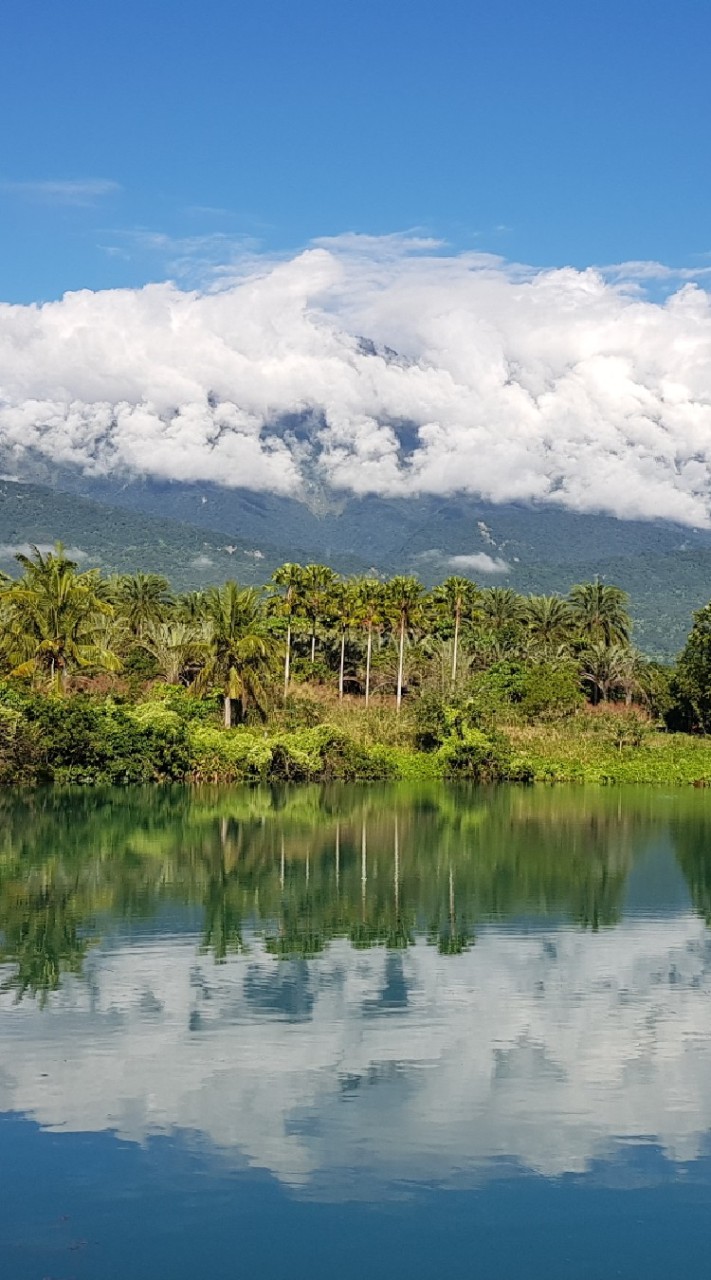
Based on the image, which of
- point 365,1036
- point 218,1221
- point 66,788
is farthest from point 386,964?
point 66,788

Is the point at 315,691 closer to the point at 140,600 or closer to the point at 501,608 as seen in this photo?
the point at 140,600

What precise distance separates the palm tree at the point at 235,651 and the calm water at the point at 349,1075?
29747 millimetres

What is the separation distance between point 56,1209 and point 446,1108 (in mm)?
4028

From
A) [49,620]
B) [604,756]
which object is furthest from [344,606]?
[49,620]

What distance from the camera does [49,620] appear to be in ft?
178

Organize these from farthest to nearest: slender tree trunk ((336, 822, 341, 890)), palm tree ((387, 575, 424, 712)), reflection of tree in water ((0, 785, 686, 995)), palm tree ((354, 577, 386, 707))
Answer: palm tree ((354, 577, 386, 707)) < palm tree ((387, 575, 424, 712)) < slender tree trunk ((336, 822, 341, 890)) < reflection of tree in water ((0, 785, 686, 995))

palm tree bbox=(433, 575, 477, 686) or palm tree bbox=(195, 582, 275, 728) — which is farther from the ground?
palm tree bbox=(433, 575, 477, 686)

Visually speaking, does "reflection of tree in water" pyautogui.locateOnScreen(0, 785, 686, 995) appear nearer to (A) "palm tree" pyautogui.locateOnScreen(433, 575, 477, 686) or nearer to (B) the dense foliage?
(B) the dense foliage

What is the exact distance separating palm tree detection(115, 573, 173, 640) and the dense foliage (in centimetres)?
21

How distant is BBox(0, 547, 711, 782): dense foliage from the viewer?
171 ft

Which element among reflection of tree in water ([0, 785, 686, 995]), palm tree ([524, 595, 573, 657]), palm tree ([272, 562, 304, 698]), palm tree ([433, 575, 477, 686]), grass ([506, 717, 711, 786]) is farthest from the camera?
palm tree ([524, 595, 573, 657])

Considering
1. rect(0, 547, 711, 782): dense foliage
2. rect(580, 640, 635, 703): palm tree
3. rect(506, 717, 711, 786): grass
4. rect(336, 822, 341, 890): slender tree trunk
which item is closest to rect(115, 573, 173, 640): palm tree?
rect(0, 547, 711, 782): dense foliage

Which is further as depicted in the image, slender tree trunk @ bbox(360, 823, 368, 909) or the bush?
the bush

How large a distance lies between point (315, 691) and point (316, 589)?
590 centimetres
